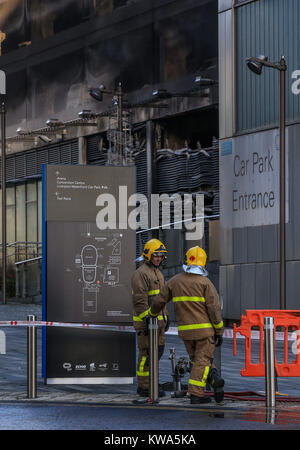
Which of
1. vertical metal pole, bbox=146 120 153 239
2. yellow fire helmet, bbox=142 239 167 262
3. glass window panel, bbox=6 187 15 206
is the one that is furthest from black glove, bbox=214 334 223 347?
glass window panel, bbox=6 187 15 206

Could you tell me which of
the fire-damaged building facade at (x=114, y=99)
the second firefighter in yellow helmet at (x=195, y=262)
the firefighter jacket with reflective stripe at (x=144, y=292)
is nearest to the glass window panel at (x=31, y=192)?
the fire-damaged building facade at (x=114, y=99)

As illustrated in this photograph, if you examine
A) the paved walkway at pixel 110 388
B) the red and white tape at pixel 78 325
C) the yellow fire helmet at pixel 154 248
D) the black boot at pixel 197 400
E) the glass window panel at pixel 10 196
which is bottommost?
the paved walkway at pixel 110 388

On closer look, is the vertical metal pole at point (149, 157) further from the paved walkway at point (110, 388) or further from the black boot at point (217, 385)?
the black boot at point (217, 385)

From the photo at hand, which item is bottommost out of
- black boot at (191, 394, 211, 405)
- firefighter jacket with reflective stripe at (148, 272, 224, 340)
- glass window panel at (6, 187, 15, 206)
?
black boot at (191, 394, 211, 405)

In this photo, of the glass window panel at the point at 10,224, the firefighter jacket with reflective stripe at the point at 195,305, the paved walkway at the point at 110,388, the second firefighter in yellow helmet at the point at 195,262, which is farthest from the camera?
the glass window panel at the point at 10,224

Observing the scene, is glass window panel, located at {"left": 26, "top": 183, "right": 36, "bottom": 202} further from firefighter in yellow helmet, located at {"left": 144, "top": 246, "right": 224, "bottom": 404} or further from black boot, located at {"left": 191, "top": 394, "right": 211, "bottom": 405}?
black boot, located at {"left": 191, "top": 394, "right": 211, "bottom": 405}

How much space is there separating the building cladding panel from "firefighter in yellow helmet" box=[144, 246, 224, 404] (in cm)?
1555

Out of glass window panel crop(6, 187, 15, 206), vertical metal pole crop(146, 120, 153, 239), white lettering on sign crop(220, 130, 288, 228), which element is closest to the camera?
white lettering on sign crop(220, 130, 288, 228)

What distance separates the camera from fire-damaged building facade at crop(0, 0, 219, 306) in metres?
33.4

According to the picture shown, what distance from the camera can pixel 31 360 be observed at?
44.3 feet

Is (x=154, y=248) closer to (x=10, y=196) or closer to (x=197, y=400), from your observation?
(x=197, y=400)

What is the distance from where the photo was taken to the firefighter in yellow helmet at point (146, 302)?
13.5 m

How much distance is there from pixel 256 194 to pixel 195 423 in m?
18.6

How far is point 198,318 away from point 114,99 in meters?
23.1
